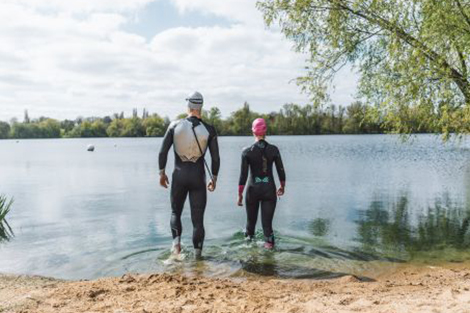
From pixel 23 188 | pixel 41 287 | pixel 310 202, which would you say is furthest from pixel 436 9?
pixel 23 188

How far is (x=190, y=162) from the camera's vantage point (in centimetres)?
746

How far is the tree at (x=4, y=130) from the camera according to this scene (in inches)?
6088

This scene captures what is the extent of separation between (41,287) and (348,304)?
4134 mm

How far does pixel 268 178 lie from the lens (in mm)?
8195

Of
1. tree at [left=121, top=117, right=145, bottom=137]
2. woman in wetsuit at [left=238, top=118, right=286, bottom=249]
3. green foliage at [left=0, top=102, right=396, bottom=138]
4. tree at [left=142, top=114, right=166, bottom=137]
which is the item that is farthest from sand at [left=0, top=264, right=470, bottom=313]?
tree at [left=121, top=117, right=145, bottom=137]

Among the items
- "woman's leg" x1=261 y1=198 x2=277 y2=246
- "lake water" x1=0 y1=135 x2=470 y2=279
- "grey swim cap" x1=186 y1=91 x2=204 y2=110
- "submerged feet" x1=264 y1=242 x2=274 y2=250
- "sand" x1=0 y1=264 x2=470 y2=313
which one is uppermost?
"grey swim cap" x1=186 y1=91 x2=204 y2=110

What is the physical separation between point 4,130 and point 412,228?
564 feet

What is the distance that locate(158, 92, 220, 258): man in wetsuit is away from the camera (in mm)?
7375

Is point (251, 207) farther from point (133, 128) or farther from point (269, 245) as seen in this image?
point (133, 128)

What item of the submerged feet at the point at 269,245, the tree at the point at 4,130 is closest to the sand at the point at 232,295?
the submerged feet at the point at 269,245

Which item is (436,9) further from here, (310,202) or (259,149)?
(310,202)

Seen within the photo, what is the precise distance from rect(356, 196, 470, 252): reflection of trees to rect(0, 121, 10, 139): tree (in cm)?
16864

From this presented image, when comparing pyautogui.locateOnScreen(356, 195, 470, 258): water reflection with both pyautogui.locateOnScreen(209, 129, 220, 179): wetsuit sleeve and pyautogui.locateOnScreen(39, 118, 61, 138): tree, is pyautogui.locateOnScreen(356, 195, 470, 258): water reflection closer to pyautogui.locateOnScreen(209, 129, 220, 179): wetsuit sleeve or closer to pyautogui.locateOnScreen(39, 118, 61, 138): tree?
pyautogui.locateOnScreen(209, 129, 220, 179): wetsuit sleeve

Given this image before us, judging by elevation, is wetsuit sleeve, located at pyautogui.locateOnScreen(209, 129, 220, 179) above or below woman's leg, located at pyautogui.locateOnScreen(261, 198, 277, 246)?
above
